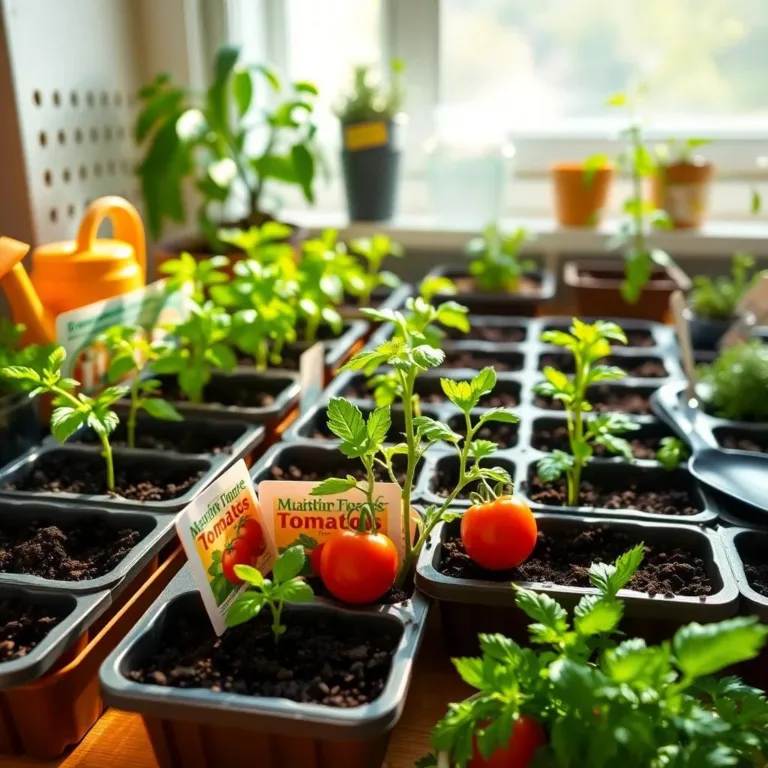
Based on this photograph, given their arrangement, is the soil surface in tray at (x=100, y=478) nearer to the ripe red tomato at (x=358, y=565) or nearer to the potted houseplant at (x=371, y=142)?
the ripe red tomato at (x=358, y=565)

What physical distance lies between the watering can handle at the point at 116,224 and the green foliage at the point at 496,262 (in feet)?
2.26

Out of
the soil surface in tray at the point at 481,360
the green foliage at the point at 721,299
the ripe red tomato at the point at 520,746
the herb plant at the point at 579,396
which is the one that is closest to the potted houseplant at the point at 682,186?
the green foliage at the point at 721,299

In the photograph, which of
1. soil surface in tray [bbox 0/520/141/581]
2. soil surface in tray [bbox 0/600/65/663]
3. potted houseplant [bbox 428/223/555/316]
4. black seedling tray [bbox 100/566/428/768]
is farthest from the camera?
potted houseplant [bbox 428/223/555/316]

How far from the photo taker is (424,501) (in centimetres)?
94

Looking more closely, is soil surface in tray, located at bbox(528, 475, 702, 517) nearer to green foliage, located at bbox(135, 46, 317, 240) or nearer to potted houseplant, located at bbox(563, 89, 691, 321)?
potted houseplant, located at bbox(563, 89, 691, 321)

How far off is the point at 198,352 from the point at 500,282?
752mm

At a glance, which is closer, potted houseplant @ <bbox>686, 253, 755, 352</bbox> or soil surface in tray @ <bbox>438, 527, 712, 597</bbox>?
soil surface in tray @ <bbox>438, 527, 712, 597</bbox>

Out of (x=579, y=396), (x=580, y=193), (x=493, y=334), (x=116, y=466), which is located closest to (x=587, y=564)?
(x=579, y=396)

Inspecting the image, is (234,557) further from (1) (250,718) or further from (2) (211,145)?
(2) (211,145)

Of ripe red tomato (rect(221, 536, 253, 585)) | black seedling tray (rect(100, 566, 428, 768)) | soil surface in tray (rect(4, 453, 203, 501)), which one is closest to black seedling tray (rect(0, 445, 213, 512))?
soil surface in tray (rect(4, 453, 203, 501))

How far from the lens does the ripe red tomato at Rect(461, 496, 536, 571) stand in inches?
30.5

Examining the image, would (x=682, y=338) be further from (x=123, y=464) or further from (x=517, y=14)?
(x=517, y=14)

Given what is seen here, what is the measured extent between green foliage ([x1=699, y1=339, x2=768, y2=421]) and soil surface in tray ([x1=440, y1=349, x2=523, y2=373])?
13.0 inches

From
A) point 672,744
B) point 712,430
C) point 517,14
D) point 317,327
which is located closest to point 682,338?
point 712,430
